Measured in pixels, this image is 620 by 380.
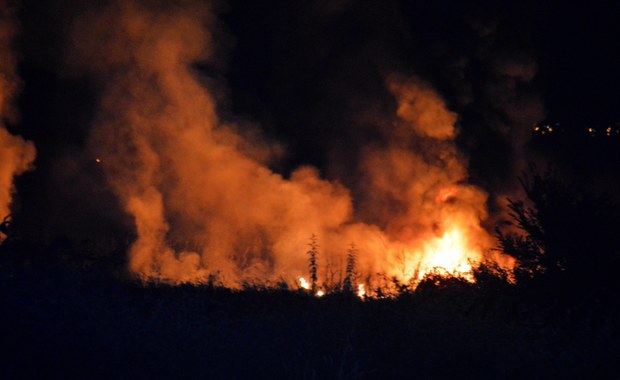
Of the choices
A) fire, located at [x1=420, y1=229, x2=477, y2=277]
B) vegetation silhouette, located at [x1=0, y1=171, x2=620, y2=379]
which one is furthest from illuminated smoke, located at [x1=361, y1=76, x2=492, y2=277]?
vegetation silhouette, located at [x1=0, y1=171, x2=620, y2=379]

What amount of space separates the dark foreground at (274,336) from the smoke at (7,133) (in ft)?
23.2

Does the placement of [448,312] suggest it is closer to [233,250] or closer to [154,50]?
[233,250]

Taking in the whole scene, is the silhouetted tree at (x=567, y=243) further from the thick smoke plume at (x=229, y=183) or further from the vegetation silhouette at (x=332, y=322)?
the thick smoke plume at (x=229, y=183)

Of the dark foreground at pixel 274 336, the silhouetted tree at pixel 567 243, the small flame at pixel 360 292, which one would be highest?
the silhouetted tree at pixel 567 243

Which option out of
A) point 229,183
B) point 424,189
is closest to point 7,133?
point 229,183

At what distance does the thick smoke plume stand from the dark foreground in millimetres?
4615

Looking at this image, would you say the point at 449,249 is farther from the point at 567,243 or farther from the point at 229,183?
the point at 567,243

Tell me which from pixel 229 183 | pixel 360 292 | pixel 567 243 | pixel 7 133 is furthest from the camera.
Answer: pixel 229 183

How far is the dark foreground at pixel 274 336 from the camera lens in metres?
5.38

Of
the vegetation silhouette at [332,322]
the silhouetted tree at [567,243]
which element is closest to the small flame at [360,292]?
the vegetation silhouette at [332,322]

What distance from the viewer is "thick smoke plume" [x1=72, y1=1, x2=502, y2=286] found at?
14047mm

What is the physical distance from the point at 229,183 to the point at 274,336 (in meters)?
9.97

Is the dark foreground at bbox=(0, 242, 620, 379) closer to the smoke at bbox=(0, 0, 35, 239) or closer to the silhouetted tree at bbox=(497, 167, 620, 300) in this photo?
the silhouetted tree at bbox=(497, 167, 620, 300)

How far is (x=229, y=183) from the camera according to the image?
15.8 m
